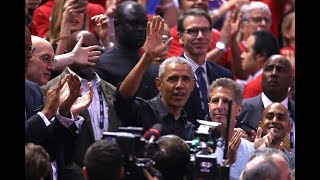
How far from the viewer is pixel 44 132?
8.20 m

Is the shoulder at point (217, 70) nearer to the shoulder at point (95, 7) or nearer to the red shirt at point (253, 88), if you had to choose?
the red shirt at point (253, 88)

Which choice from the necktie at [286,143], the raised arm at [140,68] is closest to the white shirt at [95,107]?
the raised arm at [140,68]

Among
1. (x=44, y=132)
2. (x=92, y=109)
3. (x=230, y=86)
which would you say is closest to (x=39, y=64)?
(x=92, y=109)

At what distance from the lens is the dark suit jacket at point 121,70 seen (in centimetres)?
997

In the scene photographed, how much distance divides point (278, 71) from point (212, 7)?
2681 mm

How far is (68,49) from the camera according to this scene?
9836mm

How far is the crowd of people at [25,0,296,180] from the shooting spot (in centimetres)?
724

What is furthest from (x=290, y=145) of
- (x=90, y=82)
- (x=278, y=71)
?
(x=90, y=82)

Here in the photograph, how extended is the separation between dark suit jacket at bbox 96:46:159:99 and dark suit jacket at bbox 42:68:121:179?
340 millimetres

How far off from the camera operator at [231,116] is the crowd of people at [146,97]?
0.01m

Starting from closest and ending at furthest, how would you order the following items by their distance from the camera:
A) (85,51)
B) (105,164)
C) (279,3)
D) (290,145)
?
(105,164)
(85,51)
(290,145)
(279,3)

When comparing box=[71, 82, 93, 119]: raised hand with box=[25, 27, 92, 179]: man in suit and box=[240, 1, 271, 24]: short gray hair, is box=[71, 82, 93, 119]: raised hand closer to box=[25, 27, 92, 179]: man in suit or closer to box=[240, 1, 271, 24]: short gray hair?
box=[25, 27, 92, 179]: man in suit

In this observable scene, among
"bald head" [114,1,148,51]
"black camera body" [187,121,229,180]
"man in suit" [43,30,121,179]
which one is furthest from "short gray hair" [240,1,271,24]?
"black camera body" [187,121,229,180]
